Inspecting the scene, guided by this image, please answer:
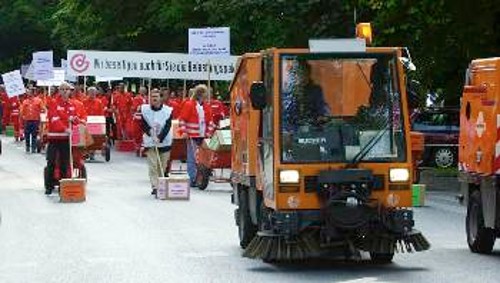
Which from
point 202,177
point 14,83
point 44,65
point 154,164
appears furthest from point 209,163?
point 44,65

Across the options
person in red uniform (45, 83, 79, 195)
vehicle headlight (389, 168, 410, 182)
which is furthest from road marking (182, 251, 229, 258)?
person in red uniform (45, 83, 79, 195)

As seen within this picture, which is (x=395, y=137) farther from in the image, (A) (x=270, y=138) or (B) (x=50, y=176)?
(B) (x=50, y=176)

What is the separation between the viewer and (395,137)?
546 inches

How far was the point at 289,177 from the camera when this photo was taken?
13516 mm

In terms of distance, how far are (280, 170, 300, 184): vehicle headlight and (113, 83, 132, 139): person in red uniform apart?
3062 cm

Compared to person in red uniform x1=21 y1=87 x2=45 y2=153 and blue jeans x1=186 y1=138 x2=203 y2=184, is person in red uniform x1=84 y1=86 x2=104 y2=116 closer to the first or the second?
person in red uniform x1=21 y1=87 x2=45 y2=153

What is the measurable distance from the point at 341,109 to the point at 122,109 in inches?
1226

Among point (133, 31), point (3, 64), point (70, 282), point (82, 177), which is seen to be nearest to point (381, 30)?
point (82, 177)

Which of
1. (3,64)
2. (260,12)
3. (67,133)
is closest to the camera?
(67,133)

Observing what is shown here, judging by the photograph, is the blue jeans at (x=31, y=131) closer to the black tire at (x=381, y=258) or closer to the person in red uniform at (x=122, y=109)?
the person in red uniform at (x=122, y=109)

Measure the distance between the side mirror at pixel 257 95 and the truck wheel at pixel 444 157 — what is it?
71.3ft

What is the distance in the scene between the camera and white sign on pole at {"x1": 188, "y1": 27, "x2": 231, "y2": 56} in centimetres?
3350

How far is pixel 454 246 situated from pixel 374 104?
9.79ft

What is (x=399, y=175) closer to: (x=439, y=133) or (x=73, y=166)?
(x=73, y=166)
